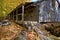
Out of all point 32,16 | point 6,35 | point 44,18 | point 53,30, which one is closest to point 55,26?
point 53,30

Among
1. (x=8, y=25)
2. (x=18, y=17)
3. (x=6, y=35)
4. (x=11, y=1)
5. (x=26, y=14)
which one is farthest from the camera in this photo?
(x=11, y=1)

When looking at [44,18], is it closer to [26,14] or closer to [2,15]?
[26,14]

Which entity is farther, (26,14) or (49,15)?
(26,14)

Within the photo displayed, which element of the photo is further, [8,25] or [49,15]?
[49,15]

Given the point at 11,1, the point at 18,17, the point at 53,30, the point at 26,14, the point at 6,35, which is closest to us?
the point at 6,35

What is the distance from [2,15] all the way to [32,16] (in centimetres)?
586

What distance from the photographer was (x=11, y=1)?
24625 mm

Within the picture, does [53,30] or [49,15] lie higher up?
[49,15]

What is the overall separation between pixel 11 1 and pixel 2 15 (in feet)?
8.68

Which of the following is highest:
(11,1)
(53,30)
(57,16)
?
(11,1)

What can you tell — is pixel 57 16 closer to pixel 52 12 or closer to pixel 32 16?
pixel 52 12

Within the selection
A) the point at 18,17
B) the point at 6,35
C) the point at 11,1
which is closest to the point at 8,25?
the point at 6,35

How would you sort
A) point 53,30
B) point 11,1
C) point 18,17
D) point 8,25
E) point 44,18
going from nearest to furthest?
point 8,25 < point 53,30 < point 44,18 < point 18,17 < point 11,1

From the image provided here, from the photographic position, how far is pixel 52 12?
764 inches
